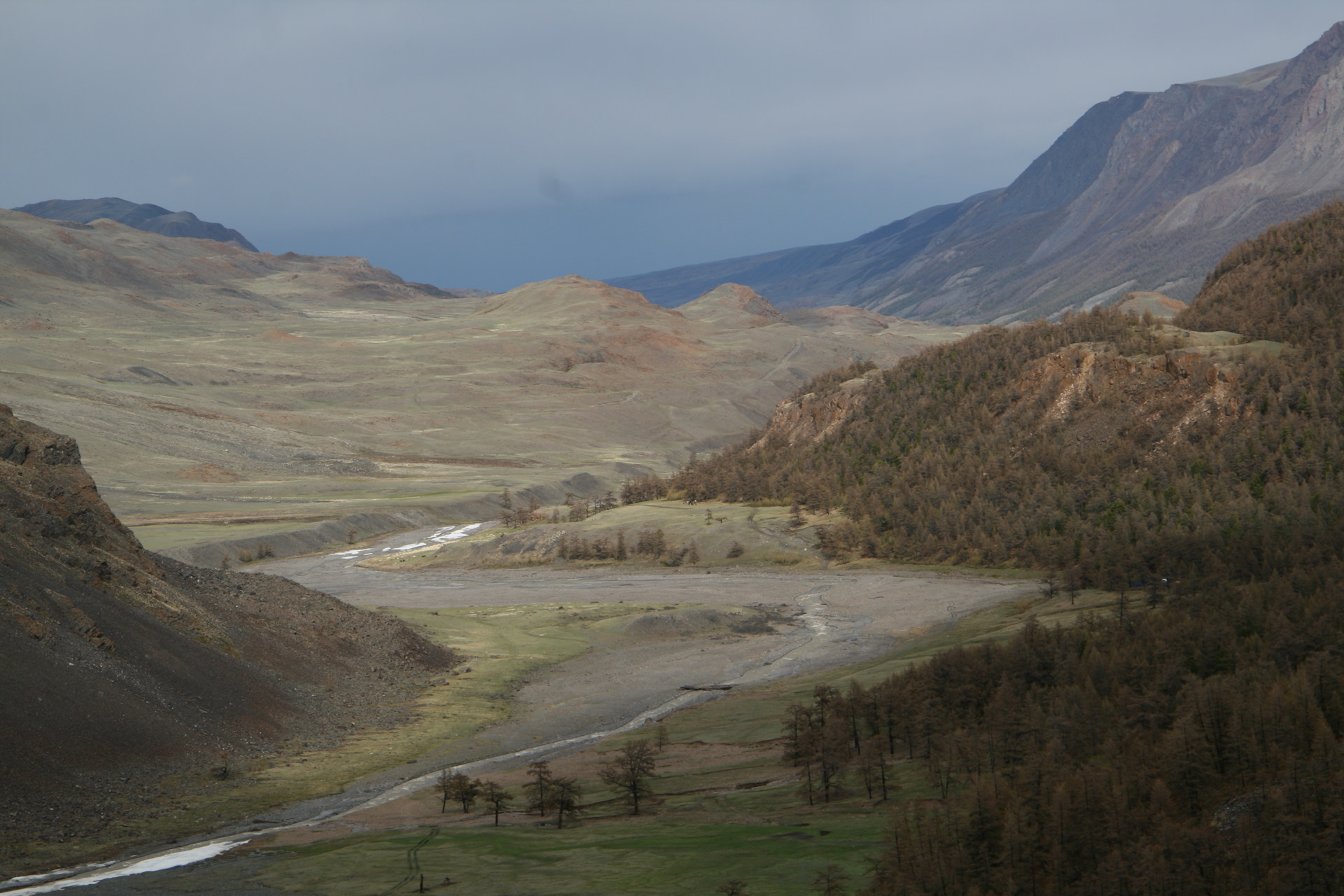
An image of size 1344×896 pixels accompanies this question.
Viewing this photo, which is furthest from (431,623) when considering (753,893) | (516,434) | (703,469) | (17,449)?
(516,434)

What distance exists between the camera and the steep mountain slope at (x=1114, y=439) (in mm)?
59625

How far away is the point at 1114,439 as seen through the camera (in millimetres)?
71812

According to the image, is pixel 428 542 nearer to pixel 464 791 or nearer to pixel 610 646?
pixel 610 646

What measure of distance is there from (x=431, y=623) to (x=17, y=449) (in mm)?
22295

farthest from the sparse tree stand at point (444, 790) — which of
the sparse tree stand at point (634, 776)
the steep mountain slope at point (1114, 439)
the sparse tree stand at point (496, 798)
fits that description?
the steep mountain slope at point (1114, 439)

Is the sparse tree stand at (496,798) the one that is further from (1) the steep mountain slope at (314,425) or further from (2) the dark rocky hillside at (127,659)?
(1) the steep mountain slope at (314,425)

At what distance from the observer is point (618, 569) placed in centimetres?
8225

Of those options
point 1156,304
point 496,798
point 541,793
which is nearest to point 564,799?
point 541,793

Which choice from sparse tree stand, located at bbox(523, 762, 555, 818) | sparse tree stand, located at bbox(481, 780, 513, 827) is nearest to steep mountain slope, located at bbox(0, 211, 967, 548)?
sparse tree stand, located at bbox(481, 780, 513, 827)

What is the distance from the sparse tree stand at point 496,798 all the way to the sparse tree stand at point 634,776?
2.51m

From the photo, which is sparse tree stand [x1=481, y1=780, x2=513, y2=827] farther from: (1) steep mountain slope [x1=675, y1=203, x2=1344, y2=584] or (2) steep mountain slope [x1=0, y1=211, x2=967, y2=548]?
(2) steep mountain slope [x1=0, y1=211, x2=967, y2=548]

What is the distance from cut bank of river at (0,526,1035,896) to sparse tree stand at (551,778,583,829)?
233 inches

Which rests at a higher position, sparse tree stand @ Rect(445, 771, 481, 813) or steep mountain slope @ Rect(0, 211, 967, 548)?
steep mountain slope @ Rect(0, 211, 967, 548)

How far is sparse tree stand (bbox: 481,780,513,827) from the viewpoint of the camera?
2662 cm
